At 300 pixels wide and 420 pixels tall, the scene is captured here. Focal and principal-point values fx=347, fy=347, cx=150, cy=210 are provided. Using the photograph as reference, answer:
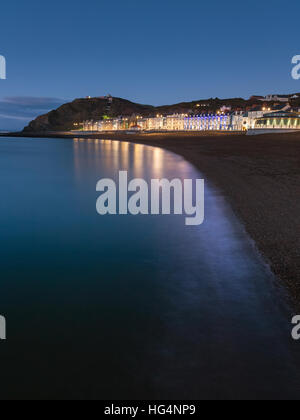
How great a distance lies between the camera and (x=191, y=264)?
7.64m

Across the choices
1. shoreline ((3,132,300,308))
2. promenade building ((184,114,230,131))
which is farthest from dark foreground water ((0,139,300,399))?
promenade building ((184,114,230,131))

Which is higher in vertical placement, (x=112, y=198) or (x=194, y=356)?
(x=112, y=198)

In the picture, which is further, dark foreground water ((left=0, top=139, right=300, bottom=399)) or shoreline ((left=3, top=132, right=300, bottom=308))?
shoreline ((left=3, top=132, right=300, bottom=308))

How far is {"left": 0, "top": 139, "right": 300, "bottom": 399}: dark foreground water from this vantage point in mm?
4020

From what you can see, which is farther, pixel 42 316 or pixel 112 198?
pixel 112 198

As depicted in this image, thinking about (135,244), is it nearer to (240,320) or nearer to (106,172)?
(240,320)

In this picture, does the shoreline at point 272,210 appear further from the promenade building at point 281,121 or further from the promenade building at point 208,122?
Result: the promenade building at point 208,122

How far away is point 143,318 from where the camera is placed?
17.7 ft

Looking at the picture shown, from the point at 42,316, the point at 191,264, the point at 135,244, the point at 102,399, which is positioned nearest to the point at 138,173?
the point at 135,244

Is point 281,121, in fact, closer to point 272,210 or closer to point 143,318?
point 272,210

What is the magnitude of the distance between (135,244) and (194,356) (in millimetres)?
5019

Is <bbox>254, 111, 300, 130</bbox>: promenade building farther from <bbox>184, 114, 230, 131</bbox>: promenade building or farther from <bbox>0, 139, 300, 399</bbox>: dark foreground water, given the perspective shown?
<bbox>0, 139, 300, 399</bbox>: dark foreground water

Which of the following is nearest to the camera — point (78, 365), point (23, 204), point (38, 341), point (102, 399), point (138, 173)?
point (102, 399)

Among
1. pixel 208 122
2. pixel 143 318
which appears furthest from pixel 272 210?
pixel 208 122
